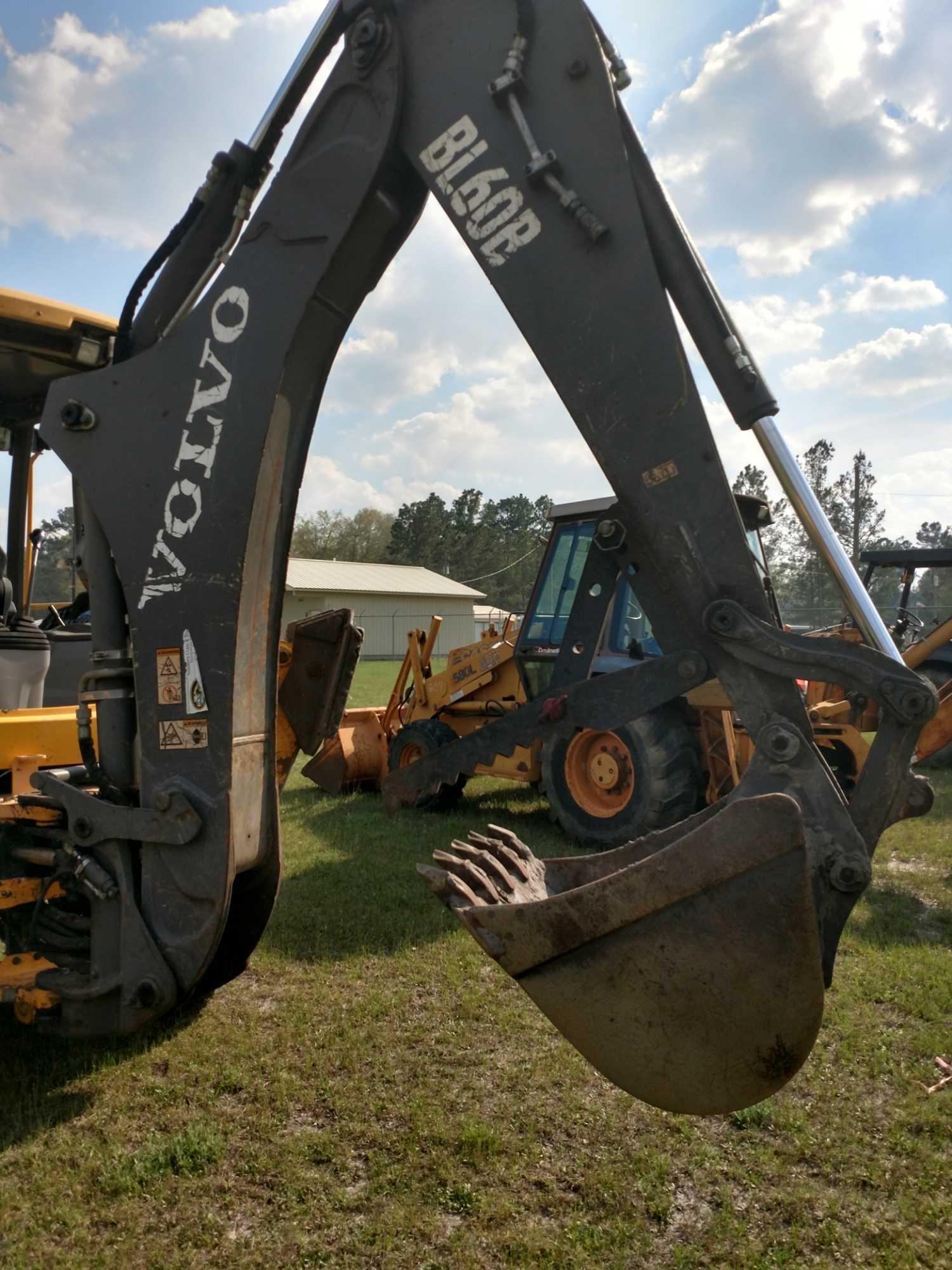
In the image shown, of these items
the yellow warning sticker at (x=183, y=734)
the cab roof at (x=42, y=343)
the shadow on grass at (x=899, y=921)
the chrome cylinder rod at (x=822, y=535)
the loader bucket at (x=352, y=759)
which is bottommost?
the shadow on grass at (x=899, y=921)

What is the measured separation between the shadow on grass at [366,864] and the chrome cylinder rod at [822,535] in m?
3.14

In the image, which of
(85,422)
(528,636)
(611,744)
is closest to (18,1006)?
(85,422)

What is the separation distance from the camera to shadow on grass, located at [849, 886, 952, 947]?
4.98 metres

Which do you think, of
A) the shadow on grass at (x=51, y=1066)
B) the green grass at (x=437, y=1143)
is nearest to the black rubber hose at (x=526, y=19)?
the green grass at (x=437, y=1143)

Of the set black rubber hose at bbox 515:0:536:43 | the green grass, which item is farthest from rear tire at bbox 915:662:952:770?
black rubber hose at bbox 515:0:536:43

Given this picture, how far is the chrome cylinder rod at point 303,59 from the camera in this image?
2672 millimetres

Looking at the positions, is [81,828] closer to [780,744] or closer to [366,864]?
[780,744]

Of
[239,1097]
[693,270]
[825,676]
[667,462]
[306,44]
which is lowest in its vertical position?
[239,1097]

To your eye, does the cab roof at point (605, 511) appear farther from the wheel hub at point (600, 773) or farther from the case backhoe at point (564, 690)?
the case backhoe at point (564, 690)

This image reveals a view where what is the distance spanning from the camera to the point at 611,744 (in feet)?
22.5

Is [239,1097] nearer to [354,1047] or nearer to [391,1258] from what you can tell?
[354,1047]

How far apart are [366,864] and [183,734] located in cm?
376

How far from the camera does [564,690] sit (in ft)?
10.9

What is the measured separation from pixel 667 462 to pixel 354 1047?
2605mm
